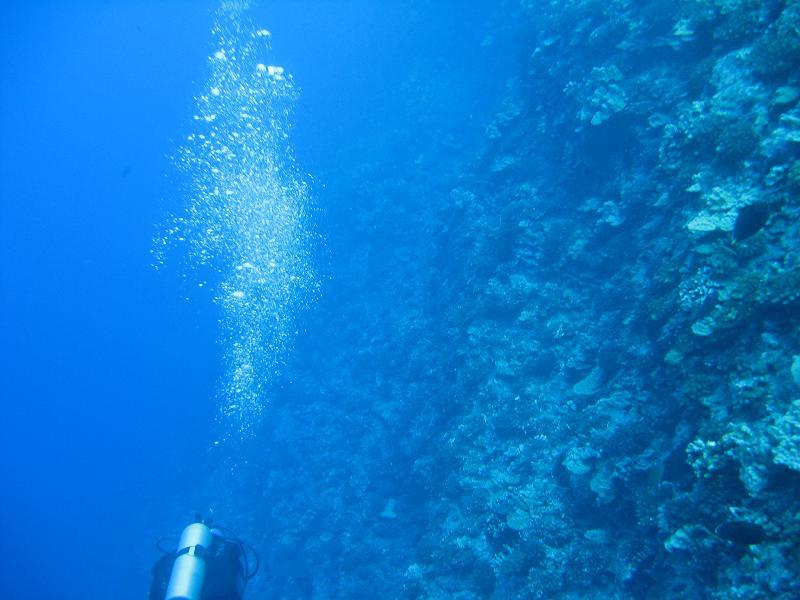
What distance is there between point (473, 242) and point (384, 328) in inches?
269

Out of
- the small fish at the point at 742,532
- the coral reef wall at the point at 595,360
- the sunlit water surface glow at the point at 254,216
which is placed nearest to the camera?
the small fish at the point at 742,532

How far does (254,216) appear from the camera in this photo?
3456 cm

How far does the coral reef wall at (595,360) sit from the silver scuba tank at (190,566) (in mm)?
5092

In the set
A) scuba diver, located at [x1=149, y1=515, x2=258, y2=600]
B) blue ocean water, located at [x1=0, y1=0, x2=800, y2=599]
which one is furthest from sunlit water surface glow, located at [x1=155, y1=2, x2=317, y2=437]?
scuba diver, located at [x1=149, y1=515, x2=258, y2=600]

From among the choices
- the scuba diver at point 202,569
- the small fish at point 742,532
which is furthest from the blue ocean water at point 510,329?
the scuba diver at point 202,569

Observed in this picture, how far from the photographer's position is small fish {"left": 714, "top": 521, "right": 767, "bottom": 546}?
4.14 meters

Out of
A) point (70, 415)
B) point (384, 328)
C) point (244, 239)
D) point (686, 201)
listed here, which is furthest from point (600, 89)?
point (70, 415)

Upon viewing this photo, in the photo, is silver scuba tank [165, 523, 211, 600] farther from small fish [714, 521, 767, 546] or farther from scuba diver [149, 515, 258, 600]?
small fish [714, 521, 767, 546]

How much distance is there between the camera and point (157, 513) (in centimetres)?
3131

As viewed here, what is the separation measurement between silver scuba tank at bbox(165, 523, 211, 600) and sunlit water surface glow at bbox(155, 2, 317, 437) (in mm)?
18530

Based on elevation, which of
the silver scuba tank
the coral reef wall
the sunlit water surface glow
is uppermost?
the sunlit water surface glow

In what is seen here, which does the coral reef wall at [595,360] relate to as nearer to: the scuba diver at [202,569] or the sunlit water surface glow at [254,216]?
the scuba diver at [202,569]

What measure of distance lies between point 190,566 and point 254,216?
103 feet

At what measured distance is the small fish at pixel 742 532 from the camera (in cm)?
414
